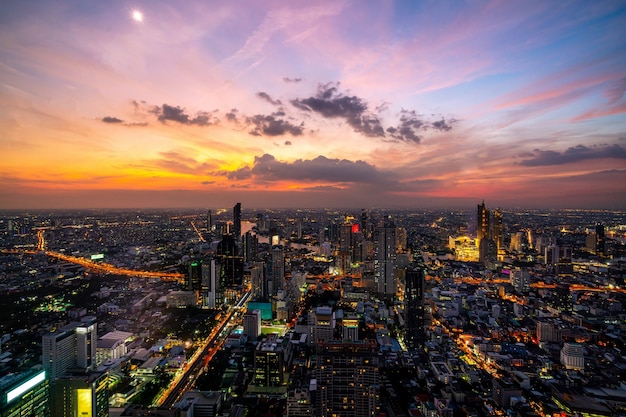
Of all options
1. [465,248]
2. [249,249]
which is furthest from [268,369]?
[465,248]

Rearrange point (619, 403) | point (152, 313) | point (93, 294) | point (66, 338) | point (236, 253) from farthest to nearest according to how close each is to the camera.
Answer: point (236, 253) → point (93, 294) → point (152, 313) → point (66, 338) → point (619, 403)

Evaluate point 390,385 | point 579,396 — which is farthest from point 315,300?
point 579,396

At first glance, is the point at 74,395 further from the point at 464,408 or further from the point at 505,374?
the point at 505,374

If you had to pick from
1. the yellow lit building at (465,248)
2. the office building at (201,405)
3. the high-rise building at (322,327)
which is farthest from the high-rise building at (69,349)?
the yellow lit building at (465,248)

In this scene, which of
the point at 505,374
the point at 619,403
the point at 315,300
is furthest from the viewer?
the point at 315,300

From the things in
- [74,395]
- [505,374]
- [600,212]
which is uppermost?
[600,212]

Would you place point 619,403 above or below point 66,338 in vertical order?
below

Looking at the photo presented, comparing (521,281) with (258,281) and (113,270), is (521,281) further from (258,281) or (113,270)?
(113,270)
